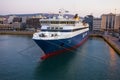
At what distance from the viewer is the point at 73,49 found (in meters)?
32.9

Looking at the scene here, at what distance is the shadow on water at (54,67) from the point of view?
63.6 ft

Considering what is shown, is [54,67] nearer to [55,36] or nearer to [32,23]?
[55,36]

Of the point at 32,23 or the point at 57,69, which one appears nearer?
the point at 57,69

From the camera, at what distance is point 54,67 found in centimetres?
2252

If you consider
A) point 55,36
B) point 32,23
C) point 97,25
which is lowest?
point 55,36

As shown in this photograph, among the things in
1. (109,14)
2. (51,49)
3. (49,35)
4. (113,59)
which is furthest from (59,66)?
(109,14)

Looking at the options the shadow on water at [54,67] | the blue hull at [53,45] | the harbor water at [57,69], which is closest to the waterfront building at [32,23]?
the blue hull at [53,45]

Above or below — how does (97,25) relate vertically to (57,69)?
above

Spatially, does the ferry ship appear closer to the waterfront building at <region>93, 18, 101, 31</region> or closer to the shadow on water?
the shadow on water

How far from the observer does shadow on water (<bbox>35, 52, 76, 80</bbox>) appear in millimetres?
19370

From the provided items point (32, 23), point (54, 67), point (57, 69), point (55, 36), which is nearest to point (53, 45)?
point (55, 36)

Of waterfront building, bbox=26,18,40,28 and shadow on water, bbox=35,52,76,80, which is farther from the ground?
waterfront building, bbox=26,18,40,28

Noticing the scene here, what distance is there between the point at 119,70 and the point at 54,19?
14.1 metres

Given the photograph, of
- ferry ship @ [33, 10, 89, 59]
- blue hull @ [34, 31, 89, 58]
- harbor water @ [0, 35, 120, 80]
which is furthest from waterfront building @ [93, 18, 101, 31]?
harbor water @ [0, 35, 120, 80]
